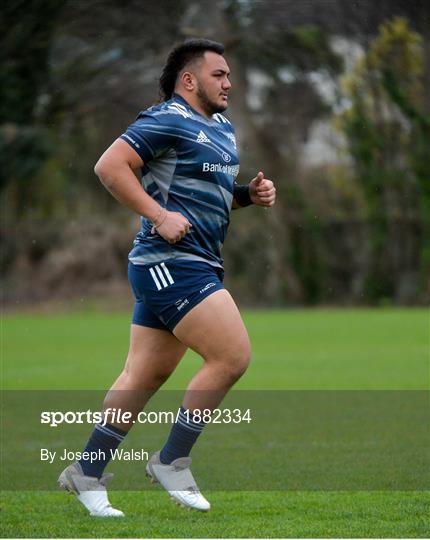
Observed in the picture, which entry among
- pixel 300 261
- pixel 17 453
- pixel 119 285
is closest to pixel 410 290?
pixel 300 261

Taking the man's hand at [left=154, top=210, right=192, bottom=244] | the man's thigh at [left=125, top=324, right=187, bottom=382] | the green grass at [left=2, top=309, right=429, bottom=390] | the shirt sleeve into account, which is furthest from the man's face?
the green grass at [left=2, top=309, right=429, bottom=390]

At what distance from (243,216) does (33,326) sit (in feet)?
23.3

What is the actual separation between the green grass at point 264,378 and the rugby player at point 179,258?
0.84ft

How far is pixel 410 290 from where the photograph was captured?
25.9 m

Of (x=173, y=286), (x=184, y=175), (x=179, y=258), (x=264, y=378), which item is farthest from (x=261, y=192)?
(x=264, y=378)

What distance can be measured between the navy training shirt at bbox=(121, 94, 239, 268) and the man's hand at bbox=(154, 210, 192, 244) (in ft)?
0.46

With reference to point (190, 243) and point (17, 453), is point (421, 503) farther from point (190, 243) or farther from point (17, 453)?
point (17, 453)

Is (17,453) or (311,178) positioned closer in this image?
(17,453)

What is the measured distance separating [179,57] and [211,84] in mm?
235

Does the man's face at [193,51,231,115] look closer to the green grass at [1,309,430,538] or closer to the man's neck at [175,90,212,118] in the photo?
the man's neck at [175,90,212,118]

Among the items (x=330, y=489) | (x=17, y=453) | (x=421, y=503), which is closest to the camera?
(x=421, y=503)

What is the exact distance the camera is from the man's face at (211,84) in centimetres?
506

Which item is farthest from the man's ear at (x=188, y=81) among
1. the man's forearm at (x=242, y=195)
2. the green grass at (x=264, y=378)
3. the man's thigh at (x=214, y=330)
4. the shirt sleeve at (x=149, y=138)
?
the green grass at (x=264, y=378)

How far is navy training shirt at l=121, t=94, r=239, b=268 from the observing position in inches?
193
